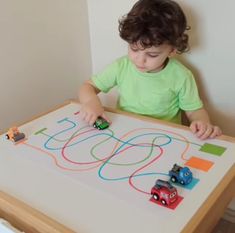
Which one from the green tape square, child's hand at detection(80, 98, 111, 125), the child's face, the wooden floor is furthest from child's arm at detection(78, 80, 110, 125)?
the wooden floor

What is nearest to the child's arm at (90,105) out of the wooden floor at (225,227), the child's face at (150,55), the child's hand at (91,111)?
the child's hand at (91,111)

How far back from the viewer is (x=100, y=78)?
3.33 ft

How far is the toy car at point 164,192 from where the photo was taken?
1.85 ft

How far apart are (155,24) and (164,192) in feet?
1.48

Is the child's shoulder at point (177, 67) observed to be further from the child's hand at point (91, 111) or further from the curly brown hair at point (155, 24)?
the child's hand at point (91, 111)

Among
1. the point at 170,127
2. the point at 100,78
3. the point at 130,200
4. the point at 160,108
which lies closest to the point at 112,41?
the point at 100,78

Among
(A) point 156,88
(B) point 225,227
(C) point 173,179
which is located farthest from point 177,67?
(B) point 225,227

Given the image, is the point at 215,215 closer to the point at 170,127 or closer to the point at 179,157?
the point at 179,157

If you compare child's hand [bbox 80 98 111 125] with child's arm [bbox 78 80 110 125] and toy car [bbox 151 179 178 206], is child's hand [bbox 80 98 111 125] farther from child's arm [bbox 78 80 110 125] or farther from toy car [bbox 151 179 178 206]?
toy car [bbox 151 179 178 206]

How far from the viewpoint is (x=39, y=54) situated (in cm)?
109

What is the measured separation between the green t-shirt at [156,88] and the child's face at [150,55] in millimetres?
46

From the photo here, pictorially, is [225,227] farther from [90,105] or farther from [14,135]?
[14,135]

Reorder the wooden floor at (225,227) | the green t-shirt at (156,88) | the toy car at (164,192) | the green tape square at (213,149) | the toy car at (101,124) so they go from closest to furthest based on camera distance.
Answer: the toy car at (164,192)
the green tape square at (213,149)
the toy car at (101,124)
the green t-shirt at (156,88)
the wooden floor at (225,227)

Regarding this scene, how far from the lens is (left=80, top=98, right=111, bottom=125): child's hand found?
86 centimetres
